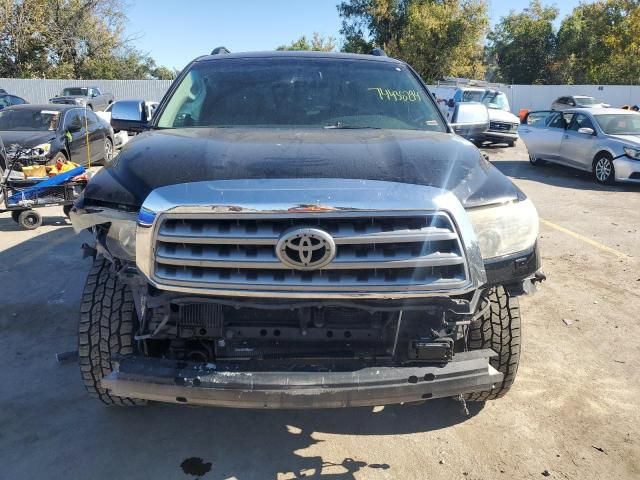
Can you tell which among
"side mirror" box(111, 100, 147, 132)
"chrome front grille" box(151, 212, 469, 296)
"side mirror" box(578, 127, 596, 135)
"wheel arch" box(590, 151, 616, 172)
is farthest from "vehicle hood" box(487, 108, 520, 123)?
"chrome front grille" box(151, 212, 469, 296)

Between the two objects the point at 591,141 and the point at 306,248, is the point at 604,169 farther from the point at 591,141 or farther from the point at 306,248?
the point at 306,248

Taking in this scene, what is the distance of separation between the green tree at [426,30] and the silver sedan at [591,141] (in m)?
22.5

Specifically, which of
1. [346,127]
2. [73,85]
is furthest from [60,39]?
[346,127]

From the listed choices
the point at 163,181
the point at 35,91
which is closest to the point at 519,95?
the point at 35,91

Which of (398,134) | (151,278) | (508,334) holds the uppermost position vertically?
(398,134)

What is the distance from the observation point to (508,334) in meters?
2.92

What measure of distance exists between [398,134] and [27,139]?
29.3 feet

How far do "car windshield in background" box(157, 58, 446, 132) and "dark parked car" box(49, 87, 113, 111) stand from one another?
2072 centimetres

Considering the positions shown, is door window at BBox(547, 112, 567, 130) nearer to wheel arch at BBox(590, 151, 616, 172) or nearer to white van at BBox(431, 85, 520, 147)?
wheel arch at BBox(590, 151, 616, 172)

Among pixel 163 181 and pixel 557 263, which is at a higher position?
pixel 163 181

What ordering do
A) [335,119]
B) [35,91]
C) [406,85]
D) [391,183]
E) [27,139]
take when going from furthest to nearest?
1. [35,91]
2. [27,139]
3. [406,85]
4. [335,119]
5. [391,183]

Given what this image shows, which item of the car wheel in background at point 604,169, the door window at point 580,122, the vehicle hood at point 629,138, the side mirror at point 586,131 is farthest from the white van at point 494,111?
the vehicle hood at point 629,138

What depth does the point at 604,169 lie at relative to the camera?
11656 mm

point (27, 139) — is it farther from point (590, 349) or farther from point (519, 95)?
point (519, 95)
